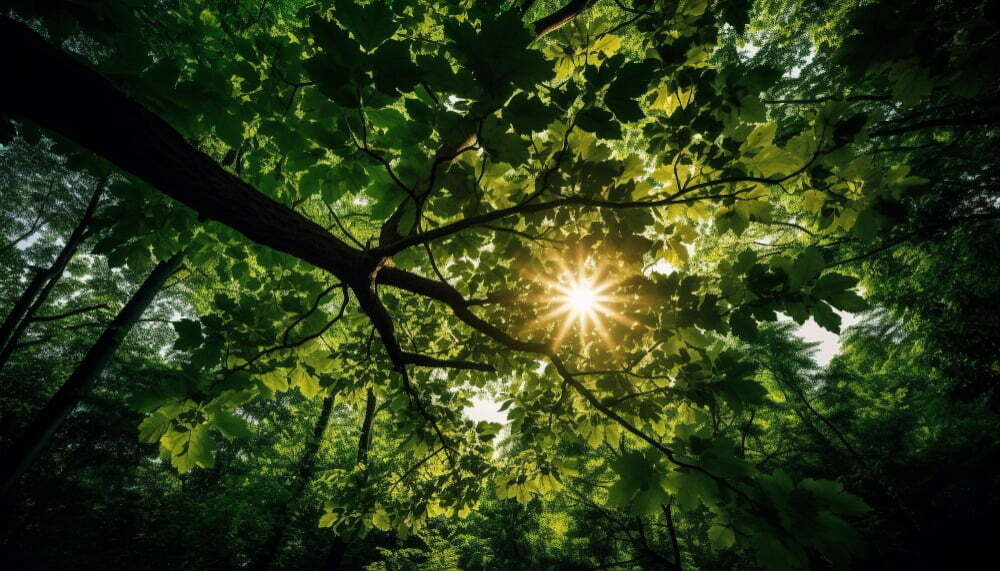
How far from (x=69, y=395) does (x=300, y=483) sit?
6366 millimetres

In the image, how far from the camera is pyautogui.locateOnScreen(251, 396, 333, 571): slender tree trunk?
10750 millimetres

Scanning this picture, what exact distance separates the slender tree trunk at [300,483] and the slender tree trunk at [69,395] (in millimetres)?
5633

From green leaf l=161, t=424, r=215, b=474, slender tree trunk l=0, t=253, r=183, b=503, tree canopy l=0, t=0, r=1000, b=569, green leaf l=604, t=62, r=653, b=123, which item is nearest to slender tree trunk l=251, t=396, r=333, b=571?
slender tree trunk l=0, t=253, r=183, b=503

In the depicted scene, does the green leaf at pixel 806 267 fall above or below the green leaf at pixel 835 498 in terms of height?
above

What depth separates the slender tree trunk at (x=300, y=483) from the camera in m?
10.8

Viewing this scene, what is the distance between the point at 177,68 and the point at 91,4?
287 mm

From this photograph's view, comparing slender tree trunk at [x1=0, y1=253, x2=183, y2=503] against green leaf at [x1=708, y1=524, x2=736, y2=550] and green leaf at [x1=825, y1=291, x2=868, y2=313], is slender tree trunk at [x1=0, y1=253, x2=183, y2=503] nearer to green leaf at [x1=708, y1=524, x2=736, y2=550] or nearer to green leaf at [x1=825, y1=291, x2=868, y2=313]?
green leaf at [x1=708, y1=524, x2=736, y2=550]

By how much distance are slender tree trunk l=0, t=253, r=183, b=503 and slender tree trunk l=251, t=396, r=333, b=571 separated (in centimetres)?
563

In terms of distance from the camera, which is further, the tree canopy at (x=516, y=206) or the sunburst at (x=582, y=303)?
the sunburst at (x=582, y=303)

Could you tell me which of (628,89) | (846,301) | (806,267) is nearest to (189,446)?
(628,89)

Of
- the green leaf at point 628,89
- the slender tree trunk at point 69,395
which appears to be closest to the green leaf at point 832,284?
the green leaf at point 628,89

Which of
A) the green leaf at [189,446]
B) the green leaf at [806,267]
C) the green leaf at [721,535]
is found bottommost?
the green leaf at [721,535]

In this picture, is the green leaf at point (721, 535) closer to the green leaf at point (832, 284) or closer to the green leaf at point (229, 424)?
the green leaf at point (832, 284)

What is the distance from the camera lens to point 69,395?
6156mm
